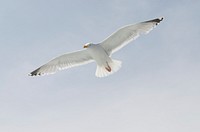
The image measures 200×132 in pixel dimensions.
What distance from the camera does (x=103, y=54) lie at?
1833 cm

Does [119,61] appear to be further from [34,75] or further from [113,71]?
[34,75]

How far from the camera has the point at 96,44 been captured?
1842cm

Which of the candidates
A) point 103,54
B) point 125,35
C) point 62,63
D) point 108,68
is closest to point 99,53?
point 103,54

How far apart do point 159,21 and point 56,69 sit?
14.7 ft

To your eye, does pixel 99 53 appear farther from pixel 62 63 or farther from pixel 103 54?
pixel 62 63

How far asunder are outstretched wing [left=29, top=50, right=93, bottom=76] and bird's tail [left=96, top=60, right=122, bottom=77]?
A: 3.20 feet

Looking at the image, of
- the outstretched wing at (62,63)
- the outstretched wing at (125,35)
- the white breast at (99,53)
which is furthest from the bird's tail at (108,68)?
the outstretched wing at (62,63)

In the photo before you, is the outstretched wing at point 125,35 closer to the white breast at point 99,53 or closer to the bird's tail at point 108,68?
the white breast at point 99,53

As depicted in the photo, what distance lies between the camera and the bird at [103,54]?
17719 mm

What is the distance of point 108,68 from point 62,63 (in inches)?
80.4

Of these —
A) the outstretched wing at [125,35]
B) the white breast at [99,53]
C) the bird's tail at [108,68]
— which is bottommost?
the bird's tail at [108,68]

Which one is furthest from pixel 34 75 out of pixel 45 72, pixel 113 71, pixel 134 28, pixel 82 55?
pixel 134 28

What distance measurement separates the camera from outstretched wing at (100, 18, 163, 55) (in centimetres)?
1750

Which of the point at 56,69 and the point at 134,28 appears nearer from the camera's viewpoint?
the point at 134,28
